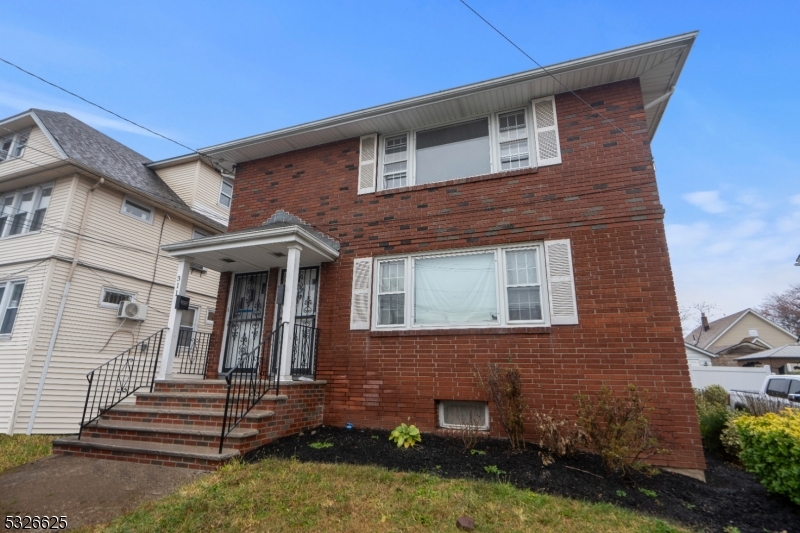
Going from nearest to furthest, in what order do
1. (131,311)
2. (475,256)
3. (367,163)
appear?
(475,256) < (367,163) < (131,311)

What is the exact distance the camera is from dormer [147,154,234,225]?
14070 millimetres

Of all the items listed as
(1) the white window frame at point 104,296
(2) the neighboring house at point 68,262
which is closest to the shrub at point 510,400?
(2) the neighboring house at point 68,262

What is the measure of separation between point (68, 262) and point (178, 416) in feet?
24.3

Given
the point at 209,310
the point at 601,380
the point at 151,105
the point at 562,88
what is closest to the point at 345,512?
the point at 601,380

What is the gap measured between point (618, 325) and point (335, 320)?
173 inches

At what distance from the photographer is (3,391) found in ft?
30.5

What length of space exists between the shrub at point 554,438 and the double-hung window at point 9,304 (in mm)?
12219

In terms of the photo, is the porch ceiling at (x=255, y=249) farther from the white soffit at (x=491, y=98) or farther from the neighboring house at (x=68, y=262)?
the neighboring house at (x=68, y=262)

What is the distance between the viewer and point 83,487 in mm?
4285

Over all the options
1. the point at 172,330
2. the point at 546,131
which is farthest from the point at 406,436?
the point at 546,131

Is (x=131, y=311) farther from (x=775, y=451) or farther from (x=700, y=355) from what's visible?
(x=700, y=355)

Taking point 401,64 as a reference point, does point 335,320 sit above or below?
below

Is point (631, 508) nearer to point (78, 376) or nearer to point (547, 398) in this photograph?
point (547, 398)

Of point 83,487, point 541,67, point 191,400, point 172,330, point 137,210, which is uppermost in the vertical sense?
point 541,67
